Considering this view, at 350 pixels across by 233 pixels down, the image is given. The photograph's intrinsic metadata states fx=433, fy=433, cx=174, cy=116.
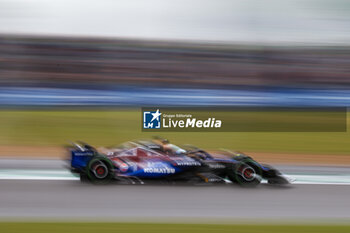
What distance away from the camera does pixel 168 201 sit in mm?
5535

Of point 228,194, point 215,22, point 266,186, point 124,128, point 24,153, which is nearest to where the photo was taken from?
point 228,194

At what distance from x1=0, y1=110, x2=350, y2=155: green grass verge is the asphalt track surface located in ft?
9.55

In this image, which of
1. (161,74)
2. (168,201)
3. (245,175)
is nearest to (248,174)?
(245,175)

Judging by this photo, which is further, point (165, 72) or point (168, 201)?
point (165, 72)

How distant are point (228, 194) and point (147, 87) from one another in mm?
4999

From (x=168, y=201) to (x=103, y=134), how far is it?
434 cm

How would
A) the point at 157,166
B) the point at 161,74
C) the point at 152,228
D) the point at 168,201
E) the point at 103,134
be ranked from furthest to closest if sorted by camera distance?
the point at 161,74
the point at 103,134
the point at 157,166
the point at 168,201
the point at 152,228

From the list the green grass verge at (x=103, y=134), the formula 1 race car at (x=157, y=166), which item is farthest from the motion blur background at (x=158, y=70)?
the formula 1 race car at (x=157, y=166)

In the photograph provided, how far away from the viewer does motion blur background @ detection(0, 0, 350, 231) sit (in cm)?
962

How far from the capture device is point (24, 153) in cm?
880

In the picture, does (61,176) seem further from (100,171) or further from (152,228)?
(152,228)

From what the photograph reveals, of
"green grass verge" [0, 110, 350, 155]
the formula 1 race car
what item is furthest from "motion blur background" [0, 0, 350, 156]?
the formula 1 race car

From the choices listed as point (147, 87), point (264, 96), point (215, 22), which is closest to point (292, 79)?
point (264, 96)

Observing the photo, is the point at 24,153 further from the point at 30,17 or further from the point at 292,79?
the point at 292,79
